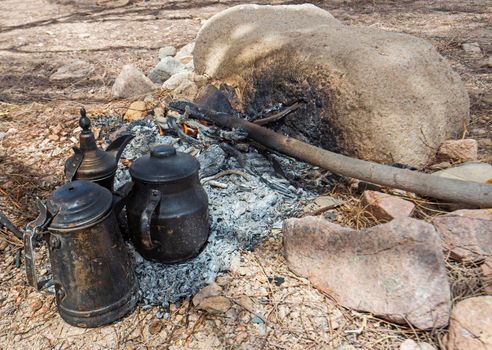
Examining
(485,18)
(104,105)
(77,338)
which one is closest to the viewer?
(77,338)

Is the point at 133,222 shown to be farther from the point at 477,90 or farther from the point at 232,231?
the point at 477,90

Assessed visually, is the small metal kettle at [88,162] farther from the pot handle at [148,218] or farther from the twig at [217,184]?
the twig at [217,184]

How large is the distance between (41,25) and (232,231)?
6.95 metres

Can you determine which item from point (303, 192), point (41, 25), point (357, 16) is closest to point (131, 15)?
point (41, 25)

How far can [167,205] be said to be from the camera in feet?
7.43

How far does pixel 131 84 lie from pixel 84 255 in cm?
303

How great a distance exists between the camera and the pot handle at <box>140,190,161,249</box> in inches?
82.1

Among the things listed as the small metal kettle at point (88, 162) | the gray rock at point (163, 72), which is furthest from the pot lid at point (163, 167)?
the gray rock at point (163, 72)

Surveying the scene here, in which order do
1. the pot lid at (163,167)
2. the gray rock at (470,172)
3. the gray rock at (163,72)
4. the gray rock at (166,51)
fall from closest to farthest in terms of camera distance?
1. the pot lid at (163,167)
2. the gray rock at (470,172)
3. the gray rock at (163,72)
4. the gray rock at (166,51)

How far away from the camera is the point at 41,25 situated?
25.8 ft

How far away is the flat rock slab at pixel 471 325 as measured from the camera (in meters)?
1.84

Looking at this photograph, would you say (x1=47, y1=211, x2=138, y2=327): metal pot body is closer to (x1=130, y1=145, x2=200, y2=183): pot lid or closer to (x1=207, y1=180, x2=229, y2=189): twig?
(x1=130, y1=145, x2=200, y2=183): pot lid

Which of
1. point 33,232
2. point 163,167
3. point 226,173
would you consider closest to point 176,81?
point 226,173

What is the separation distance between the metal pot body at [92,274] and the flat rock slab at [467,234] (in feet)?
5.37
